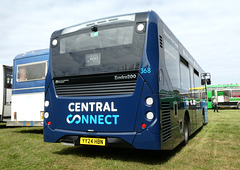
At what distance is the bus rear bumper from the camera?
4.53m

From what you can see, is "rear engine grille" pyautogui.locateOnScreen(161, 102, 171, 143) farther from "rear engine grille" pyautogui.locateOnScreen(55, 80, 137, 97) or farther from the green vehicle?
the green vehicle

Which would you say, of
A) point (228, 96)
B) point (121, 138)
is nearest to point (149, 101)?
point (121, 138)

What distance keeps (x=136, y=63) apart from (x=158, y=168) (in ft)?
6.79

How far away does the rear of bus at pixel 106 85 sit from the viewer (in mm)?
4664

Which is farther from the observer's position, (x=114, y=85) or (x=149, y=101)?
(x=114, y=85)

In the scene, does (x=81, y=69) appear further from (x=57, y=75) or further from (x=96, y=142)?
(x=96, y=142)

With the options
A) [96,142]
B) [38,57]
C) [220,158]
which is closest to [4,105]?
[38,57]

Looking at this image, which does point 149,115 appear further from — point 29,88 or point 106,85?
point 29,88

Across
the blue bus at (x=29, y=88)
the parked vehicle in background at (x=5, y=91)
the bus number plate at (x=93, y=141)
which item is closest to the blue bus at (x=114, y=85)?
the bus number plate at (x=93, y=141)

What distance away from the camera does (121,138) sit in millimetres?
4754

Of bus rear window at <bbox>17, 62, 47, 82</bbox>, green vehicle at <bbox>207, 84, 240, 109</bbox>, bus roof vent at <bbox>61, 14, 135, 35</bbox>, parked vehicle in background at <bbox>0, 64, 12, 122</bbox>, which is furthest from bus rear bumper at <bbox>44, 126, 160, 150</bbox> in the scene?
green vehicle at <bbox>207, 84, 240, 109</bbox>

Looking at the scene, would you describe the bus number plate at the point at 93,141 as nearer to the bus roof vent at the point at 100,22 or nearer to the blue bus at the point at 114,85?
the blue bus at the point at 114,85

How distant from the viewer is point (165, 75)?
5172 mm

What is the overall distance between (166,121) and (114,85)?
1.32m
